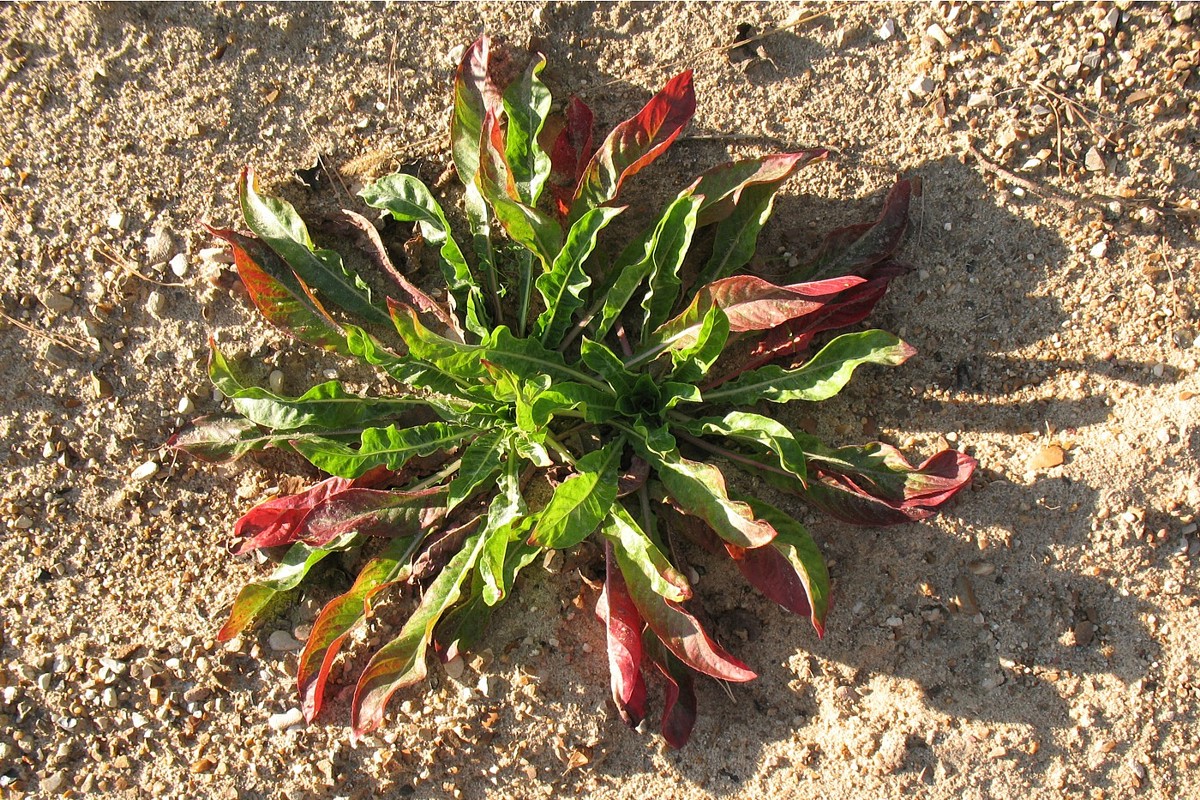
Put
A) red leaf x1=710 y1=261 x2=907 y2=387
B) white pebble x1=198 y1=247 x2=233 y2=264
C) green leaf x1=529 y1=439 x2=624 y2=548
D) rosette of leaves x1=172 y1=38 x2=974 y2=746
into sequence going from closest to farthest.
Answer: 1. green leaf x1=529 y1=439 x2=624 y2=548
2. rosette of leaves x1=172 y1=38 x2=974 y2=746
3. red leaf x1=710 y1=261 x2=907 y2=387
4. white pebble x1=198 y1=247 x2=233 y2=264

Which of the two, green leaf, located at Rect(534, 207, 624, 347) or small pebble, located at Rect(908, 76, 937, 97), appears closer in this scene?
green leaf, located at Rect(534, 207, 624, 347)

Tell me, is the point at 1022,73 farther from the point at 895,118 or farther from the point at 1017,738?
the point at 1017,738

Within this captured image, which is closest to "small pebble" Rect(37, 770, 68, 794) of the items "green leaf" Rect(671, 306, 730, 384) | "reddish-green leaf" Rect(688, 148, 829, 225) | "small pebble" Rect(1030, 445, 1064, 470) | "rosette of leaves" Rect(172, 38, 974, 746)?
"rosette of leaves" Rect(172, 38, 974, 746)

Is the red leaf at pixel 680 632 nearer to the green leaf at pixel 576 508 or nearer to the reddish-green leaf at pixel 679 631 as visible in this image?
the reddish-green leaf at pixel 679 631

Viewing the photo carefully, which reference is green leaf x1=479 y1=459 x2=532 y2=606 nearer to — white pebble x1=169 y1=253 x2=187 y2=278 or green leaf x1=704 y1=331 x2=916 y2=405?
green leaf x1=704 y1=331 x2=916 y2=405

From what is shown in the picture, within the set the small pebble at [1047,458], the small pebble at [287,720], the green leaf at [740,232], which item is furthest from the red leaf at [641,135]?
the small pebble at [287,720]
